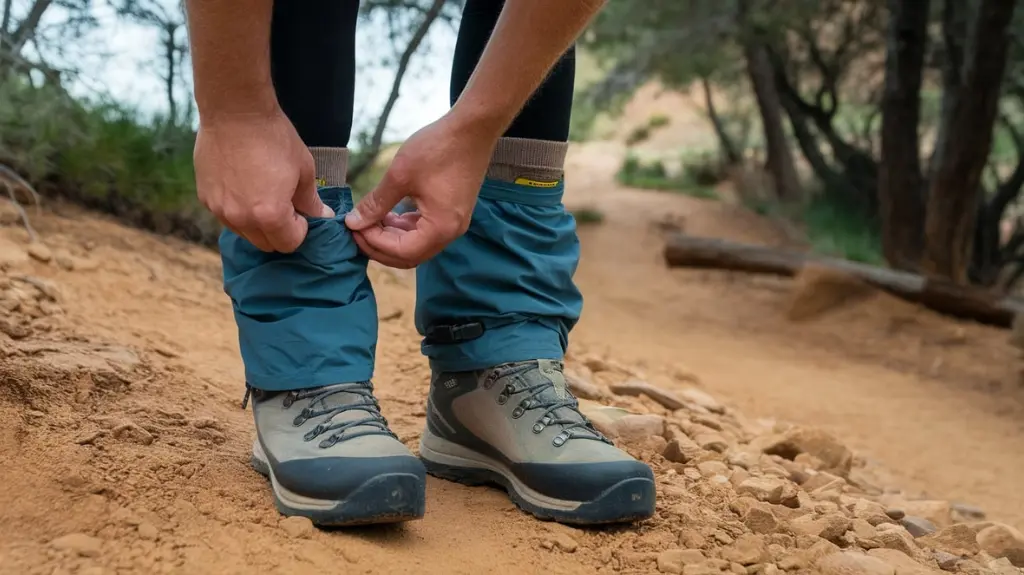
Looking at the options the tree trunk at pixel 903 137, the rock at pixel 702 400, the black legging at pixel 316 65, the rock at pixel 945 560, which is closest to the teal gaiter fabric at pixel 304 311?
the black legging at pixel 316 65

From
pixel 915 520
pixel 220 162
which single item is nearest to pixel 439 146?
pixel 220 162

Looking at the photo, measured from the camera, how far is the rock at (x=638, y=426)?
176cm

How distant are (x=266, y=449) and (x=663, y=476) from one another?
635mm

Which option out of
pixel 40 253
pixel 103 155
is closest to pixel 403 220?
pixel 40 253

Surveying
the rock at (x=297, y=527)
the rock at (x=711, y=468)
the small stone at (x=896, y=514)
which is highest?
the rock at (x=297, y=527)

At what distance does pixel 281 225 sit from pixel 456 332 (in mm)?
348

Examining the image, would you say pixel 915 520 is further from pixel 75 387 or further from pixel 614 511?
pixel 75 387

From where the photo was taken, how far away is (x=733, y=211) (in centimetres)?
871

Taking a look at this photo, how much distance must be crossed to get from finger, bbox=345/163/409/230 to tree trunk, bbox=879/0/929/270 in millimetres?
4462

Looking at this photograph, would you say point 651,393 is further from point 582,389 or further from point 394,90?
point 394,90

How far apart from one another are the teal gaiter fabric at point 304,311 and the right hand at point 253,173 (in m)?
A: 0.07

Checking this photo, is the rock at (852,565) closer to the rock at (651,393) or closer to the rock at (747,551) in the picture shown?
the rock at (747,551)

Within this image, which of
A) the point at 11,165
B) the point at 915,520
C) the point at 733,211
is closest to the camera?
the point at 915,520

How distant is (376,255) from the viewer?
1.27m
